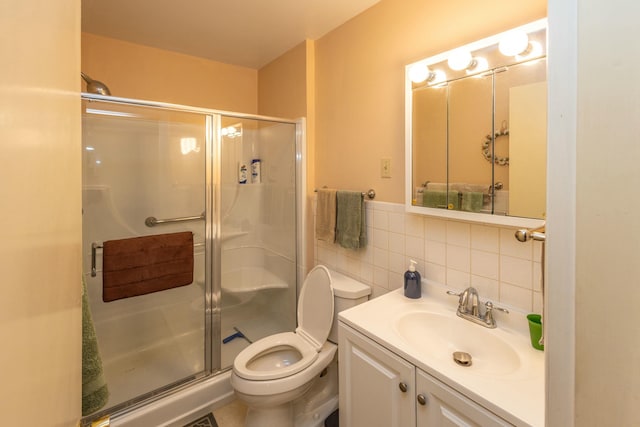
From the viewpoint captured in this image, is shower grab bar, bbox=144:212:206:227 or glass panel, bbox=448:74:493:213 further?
shower grab bar, bbox=144:212:206:227

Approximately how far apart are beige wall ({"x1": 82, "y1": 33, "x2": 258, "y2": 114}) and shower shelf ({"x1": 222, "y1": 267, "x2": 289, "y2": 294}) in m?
1.45

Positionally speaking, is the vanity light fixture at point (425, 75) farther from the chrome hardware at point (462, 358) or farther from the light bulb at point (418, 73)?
the chrome hardware at point (462, 358)

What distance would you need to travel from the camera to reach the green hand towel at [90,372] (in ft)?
2.50

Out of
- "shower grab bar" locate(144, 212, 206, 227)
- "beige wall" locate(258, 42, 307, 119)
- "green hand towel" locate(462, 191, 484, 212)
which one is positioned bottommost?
"shower grab bar" locate(144, 212, 206, 227)

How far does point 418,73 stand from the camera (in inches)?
55.3

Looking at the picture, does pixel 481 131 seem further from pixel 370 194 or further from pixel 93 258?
pixel 93 258

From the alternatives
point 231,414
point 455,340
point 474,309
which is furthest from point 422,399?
point 231,414

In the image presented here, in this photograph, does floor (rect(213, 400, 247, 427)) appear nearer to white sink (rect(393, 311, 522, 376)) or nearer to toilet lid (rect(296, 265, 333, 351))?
toilet lid (rect(296, 265, 333, 351))

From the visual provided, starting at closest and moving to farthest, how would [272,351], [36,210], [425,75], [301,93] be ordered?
[36,210] < [425,75] < [272,351] < [301,93]

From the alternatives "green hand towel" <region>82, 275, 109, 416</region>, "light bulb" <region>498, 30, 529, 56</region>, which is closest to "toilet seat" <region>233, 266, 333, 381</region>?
"green hand towel" <region>82, 275, 109, 416</region>

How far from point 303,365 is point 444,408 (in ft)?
2.56

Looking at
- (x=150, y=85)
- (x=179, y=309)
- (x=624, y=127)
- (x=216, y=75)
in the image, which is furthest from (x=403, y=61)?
(x=179, y=309)

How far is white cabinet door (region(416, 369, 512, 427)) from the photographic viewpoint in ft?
2.69

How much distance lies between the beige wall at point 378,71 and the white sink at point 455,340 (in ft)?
2.09
